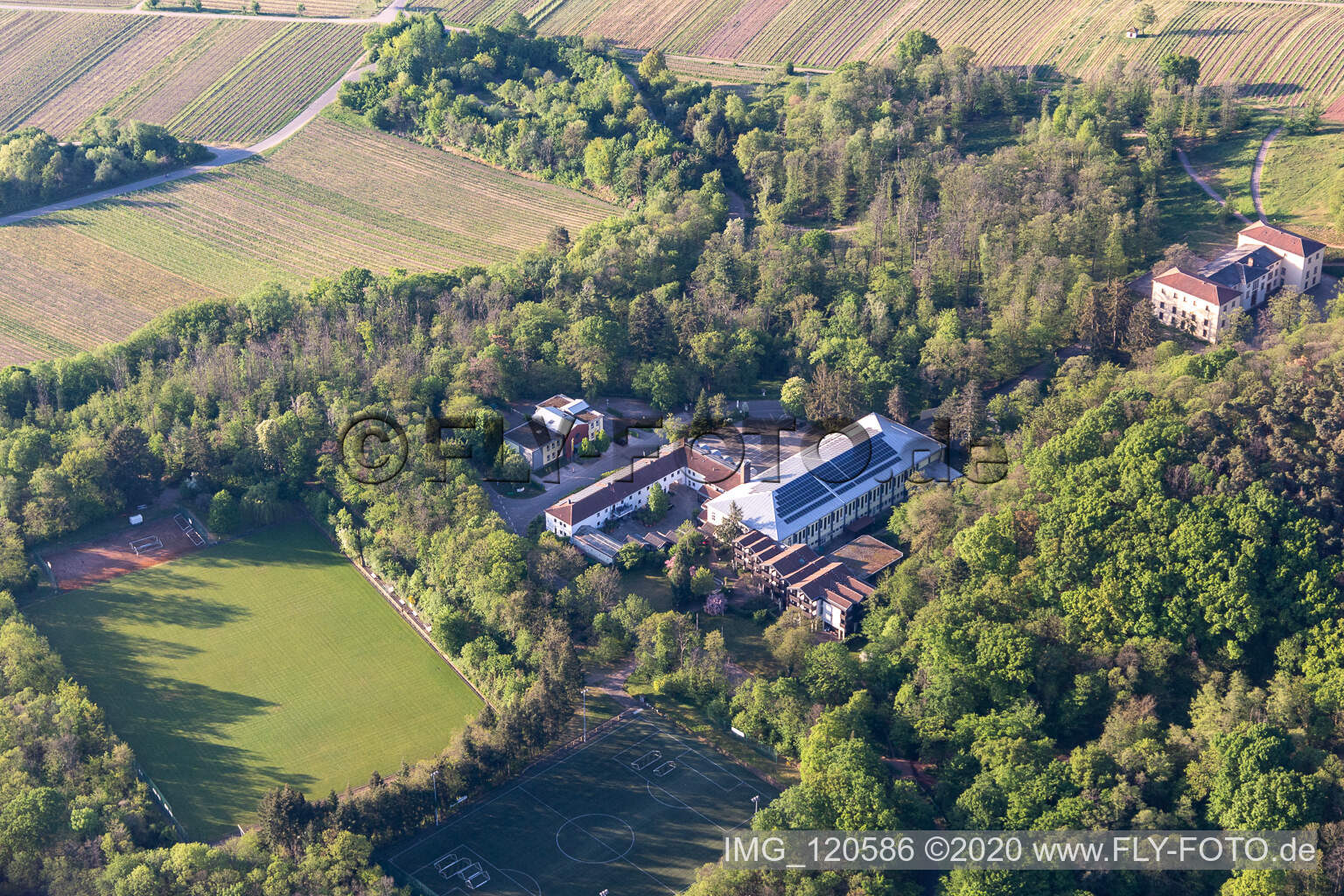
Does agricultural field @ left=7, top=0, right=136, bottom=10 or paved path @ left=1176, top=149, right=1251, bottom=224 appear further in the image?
agricultural field @ left=7, top=0, right=136, bottom=10

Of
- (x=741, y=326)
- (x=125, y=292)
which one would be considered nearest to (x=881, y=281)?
(x=741, y=326)

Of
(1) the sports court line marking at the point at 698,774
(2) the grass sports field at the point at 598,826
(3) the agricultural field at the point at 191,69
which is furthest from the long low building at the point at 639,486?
(3) the agricultural field at the point at 191,69

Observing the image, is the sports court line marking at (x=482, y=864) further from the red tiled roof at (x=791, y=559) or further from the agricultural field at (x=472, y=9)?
the agricultural field at (x=472, y=9)

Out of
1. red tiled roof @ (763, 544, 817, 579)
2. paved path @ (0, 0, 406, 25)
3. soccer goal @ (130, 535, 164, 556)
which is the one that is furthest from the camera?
paved path @ (0, 0, 406, 25)

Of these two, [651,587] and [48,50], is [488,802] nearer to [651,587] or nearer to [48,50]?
[651,587]

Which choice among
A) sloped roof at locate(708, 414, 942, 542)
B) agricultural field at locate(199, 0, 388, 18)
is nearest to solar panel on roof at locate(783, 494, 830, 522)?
sloped roof at locate(708, 414, 942, 542)

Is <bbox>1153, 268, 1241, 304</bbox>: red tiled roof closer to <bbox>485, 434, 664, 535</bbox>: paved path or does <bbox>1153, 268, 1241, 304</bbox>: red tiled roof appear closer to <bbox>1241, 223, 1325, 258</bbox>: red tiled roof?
<bbox>1241, 223, 1325, 258</bbox>: red tiled roof
